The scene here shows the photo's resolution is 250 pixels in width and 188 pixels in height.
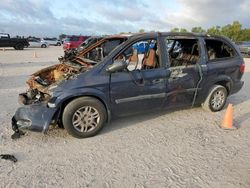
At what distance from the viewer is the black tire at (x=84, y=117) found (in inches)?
171

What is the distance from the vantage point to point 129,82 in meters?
4.66

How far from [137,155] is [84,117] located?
3.81ft

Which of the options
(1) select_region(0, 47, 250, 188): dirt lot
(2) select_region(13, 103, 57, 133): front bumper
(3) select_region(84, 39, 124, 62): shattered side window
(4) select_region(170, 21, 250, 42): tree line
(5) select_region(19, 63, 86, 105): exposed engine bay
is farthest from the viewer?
(4) select_region(170, 21, 250, 42): tree line

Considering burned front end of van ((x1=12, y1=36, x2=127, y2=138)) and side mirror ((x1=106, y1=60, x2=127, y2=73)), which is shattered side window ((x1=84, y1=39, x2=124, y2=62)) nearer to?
burned front end of van ((x1=12, y1=36, x2=127, y2=138))

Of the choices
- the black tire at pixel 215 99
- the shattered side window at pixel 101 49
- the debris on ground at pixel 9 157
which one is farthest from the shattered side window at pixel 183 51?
the debris on ground at pixel 9 157

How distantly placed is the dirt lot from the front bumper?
302 mm

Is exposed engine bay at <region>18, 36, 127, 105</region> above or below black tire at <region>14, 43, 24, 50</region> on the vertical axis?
below

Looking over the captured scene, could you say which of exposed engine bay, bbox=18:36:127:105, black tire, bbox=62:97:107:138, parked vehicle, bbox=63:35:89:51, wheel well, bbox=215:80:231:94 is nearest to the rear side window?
wheel well, bbox=215:80:231:94

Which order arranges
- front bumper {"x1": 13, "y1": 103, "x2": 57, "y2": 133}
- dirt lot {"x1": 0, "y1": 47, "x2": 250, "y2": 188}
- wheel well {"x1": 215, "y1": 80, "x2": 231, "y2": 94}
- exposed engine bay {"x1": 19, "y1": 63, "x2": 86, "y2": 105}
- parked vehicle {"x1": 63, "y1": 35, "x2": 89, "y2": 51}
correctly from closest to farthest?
dirt lot {"x1": 0, "y1": 47, "x2": 250, "y2": 188}
front bumper {"x1": 13, "y1": 103, "x2": 57, "y2": 133}
exposed engine bay {"x1": 19, "y1": 63, "x2": 86, "y2": 105}
wheel well {"x1": 215, "y1": 80, "x2": 231, "y2": 94}
parked vehicle {"x1": 63, "y1": 35, "x2": 89, "y2": 51}

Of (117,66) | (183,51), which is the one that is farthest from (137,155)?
(183,51)

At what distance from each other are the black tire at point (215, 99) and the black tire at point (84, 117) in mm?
2616

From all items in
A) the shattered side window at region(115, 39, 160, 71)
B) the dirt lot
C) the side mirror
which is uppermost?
the shattered side window at region(115, 39, 160, 71)

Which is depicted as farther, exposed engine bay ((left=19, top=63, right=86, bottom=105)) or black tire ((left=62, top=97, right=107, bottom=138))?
exposed engine bay ((left=19, top=63, right=86, bottom=105))

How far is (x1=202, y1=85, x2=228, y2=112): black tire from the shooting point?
5.91m
